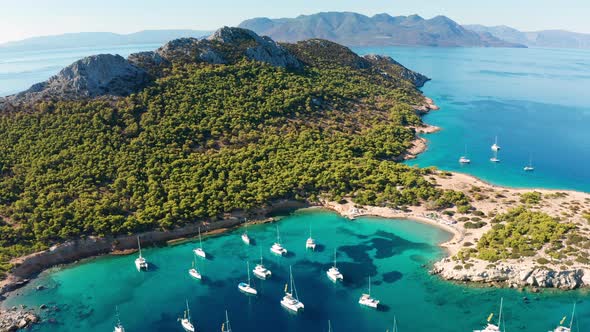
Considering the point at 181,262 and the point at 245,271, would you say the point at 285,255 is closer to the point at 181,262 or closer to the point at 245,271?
the point at 245,271

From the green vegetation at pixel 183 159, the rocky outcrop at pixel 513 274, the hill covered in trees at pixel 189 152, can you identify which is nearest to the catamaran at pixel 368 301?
the rocky outcrop at pixel 513 274

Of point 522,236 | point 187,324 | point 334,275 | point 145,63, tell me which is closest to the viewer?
point 187,324

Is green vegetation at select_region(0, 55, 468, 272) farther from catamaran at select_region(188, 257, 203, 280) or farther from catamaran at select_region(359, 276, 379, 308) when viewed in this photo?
catamaran at select_region(359, 276, 379, 308)

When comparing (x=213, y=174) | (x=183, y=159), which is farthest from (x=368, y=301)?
(x=183, y=159)

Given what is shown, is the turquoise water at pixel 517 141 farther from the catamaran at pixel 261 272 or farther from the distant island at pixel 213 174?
the catamaran at pixel 261 272

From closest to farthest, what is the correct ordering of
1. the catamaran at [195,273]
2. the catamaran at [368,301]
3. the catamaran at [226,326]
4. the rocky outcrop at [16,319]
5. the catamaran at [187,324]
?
1. the catamaran at [226,326]
2. the catamaran at [187,324]
3. the rocky outcrop at [16,319]
4. the catamaran at [368,301]
5. the catamaran at [195,273]

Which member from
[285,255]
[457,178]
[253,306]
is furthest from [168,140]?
[457,178]

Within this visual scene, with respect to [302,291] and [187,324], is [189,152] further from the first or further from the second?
[187,324]
